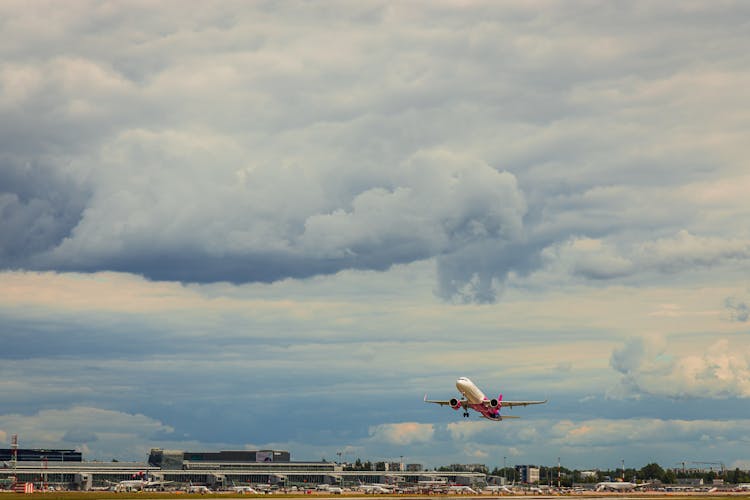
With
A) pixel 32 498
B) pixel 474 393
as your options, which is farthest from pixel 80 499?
pixel 474 393

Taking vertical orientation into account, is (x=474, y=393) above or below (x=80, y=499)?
above

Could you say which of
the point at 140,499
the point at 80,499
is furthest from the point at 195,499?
the point at 80,499

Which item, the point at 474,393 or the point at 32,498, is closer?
the point at 32,498

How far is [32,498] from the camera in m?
183

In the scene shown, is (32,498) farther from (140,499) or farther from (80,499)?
(140,499)

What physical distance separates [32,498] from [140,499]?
2262cm

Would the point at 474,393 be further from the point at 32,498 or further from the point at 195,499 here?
the point at 32,498

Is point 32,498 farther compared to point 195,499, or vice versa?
point 195,499

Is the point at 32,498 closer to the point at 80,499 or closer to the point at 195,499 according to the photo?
the point at 80,499

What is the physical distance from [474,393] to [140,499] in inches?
3031

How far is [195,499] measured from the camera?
7766 inches

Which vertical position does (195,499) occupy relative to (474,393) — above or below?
below

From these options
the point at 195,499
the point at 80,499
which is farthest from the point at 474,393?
the point at 80,499

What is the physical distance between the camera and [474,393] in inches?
7815
